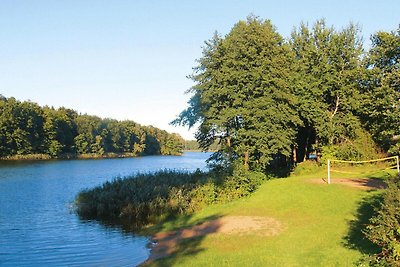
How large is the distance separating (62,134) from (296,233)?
101 m

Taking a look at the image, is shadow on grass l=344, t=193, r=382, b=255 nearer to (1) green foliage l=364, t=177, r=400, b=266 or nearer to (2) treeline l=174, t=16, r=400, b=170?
(1) green foliage l=364, t=177, r=400, b=266

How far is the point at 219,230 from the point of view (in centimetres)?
1628

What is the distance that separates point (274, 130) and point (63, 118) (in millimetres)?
91705

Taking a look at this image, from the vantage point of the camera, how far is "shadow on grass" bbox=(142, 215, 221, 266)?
531 inches

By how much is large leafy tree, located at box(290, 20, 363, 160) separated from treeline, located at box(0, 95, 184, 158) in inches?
2925

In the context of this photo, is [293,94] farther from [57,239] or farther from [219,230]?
[57,239]

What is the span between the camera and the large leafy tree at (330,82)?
3606 centimetres

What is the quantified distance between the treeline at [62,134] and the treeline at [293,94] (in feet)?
231

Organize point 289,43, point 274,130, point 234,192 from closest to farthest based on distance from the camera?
1. point 234,192
2. point 274,130
3. point 289,43

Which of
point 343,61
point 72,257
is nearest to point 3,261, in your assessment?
point 72,257

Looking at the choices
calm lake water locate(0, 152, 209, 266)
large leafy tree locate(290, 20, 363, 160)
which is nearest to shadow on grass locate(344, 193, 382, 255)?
calm lake water locate(0, 152, 209, 266)

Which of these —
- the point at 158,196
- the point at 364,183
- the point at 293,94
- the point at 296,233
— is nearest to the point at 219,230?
the point at 296,233

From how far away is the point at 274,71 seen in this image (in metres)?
29.5

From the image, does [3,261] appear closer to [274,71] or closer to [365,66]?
[274,71]
